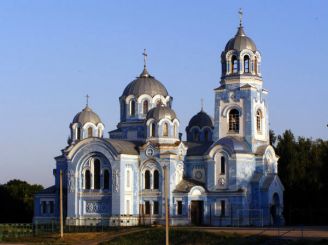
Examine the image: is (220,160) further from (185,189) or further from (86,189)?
(86,189)

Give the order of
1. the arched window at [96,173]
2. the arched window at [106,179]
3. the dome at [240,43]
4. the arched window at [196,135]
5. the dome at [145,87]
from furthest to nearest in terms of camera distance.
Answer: the arched window at [196,135]
the dome at [145,87]
the arched window at [96,173]
the arched window at [106,179]
the dome at [240,43]

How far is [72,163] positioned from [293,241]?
28041 mm

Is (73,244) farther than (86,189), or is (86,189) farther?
(86,189)

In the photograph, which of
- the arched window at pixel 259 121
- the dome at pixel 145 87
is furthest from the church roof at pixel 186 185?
the dome at pixel 145 87

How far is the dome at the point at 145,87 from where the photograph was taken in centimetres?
7881

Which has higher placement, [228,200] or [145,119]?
[145,119]

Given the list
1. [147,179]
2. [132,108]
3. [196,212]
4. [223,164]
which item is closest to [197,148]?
[223,164]

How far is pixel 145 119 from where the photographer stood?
247ft

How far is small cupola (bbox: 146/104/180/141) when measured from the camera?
72.9 m

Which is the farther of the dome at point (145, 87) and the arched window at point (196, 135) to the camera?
the arched window at point (196, 135)

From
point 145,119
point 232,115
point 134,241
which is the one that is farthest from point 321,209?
point 134,241

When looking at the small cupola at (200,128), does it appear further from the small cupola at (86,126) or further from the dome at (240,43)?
the dome at (240,43)

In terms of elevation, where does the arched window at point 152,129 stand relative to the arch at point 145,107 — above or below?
below

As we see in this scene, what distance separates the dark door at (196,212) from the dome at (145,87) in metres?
12.2
